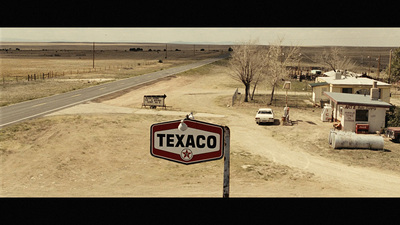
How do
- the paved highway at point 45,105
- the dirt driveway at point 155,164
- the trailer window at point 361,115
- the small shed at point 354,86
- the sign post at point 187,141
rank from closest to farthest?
the sign post at point 187,141 < the dirt driveway at point 155,164 < the trailer window at point 361,115 < the paved highway at point 45,105 < the small shed at point 354,86

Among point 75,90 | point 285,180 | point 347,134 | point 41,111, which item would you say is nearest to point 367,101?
point 347,134

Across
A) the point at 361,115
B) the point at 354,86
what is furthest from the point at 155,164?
the point at 354,86

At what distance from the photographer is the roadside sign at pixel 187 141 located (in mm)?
6410

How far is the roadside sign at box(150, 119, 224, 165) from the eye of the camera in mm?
6410

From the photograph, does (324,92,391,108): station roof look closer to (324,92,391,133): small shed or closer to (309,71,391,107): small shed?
(324,92,391,133): small shed

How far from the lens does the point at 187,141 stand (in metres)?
6.51

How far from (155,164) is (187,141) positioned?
21.8m

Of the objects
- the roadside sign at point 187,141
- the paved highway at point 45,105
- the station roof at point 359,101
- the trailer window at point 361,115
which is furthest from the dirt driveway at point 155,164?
the roadside sign at point 187,141

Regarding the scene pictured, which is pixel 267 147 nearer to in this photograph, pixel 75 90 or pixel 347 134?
pixel 347 134

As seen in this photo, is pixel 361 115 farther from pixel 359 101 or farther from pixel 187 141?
pixel 187 141

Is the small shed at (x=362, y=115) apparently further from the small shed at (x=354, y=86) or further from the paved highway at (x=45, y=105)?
the paved highway at (x=45, y=105)

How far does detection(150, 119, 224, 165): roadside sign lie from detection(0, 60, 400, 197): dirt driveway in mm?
14474

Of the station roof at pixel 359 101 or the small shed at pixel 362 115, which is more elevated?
the station roof at pixel 359 101

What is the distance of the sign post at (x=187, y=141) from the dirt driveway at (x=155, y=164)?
14475mm
